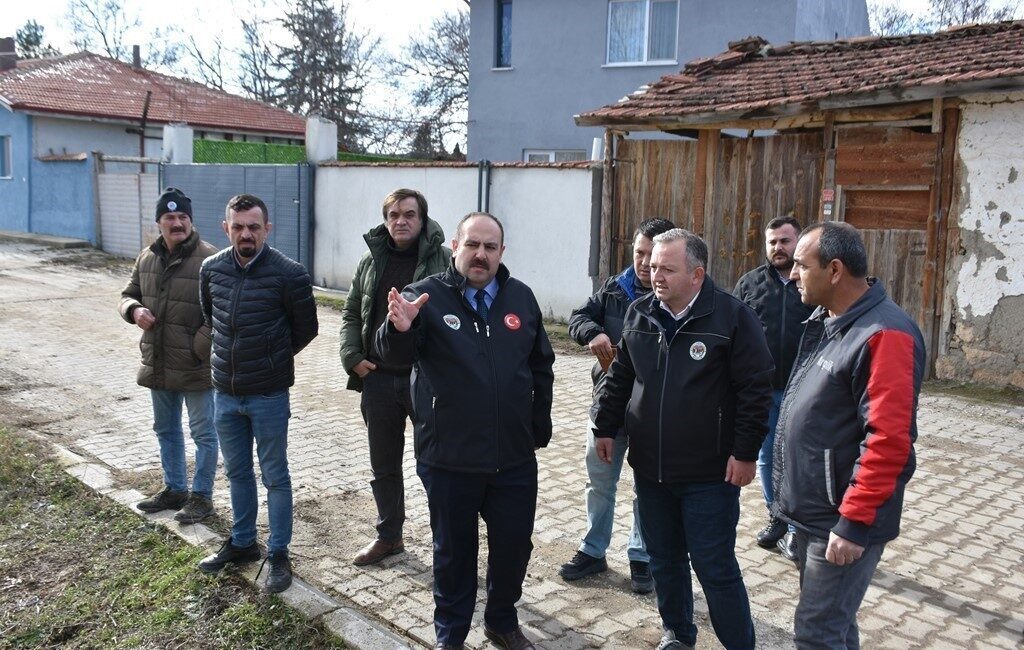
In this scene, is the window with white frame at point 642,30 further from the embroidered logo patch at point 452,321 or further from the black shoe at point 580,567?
the embroidered logo patch at point 452,321

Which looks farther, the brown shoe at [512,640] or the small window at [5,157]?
the small window at [5,157]

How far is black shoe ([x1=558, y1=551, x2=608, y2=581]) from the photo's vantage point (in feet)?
15.2

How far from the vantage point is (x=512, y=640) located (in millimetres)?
3885

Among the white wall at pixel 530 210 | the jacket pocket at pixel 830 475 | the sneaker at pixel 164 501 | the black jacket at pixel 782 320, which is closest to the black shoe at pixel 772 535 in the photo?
the black jacket at pixel 782 320

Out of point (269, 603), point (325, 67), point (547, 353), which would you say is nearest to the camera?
point (547, 353)

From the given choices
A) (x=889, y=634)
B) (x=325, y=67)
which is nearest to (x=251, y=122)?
(x=325, y=67)

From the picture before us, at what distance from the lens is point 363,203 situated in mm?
15492

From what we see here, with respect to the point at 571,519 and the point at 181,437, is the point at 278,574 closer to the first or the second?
the point at 181,437

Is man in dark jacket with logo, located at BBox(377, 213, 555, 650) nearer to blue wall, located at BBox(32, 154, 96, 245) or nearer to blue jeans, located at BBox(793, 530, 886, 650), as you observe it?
blue jeans, located at BBox(793, 530, 886, 650)

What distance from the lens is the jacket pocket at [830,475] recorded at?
302 cm

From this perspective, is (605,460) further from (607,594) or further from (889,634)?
(889,634)

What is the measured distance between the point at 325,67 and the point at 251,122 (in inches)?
283

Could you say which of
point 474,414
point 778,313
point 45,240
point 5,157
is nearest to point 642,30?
point 45,240

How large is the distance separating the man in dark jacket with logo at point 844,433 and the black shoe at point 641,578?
136 centimetres
